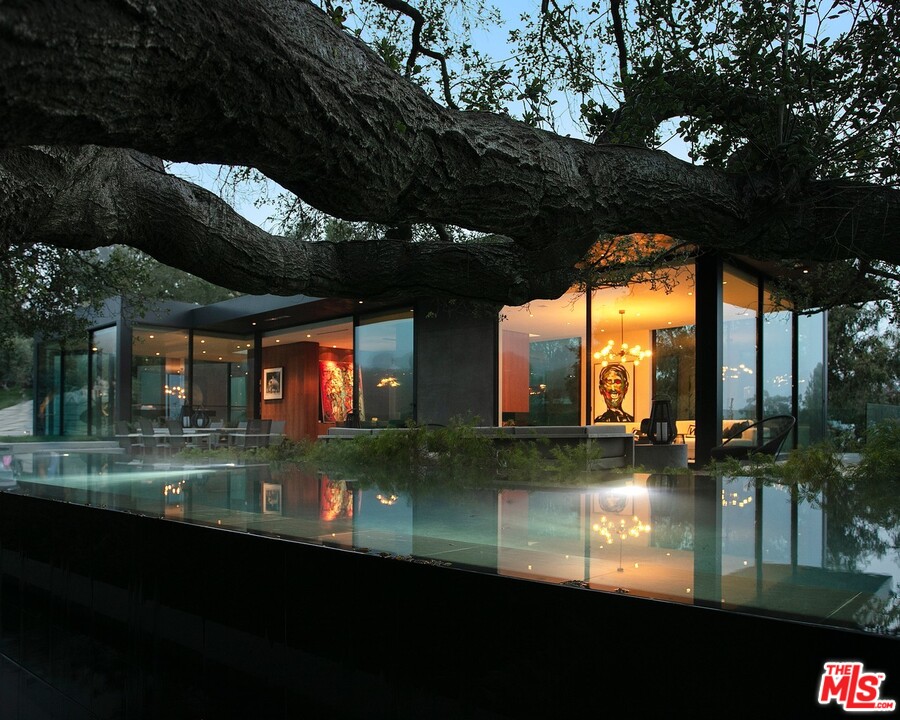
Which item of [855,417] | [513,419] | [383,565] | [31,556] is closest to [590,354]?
[513,419]

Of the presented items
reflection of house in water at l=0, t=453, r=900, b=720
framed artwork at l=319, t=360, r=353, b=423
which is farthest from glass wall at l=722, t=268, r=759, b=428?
framed artwork at l=319, t=360, r=353, b=423

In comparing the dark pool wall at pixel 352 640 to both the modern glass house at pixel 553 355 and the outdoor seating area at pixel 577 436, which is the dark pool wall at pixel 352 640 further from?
the modern glass house at pixel 553 355

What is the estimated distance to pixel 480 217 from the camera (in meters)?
3.24

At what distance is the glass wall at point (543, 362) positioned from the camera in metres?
12.6

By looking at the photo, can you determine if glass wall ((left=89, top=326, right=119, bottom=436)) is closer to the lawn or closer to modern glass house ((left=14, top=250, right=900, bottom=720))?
the lawn

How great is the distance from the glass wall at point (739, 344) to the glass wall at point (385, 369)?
6.11 metres

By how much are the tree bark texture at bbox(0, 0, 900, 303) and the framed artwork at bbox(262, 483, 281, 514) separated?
1252mm

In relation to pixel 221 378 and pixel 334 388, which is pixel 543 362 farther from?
pixel 221 378

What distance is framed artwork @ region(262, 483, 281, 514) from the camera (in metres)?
3.86

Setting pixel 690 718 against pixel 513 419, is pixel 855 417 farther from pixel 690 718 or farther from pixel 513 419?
pixel 690 718

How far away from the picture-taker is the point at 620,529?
10.4 ft

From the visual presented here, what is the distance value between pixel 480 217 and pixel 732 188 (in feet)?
5.75

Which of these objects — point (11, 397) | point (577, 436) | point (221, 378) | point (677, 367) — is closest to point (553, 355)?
point (677, 367)

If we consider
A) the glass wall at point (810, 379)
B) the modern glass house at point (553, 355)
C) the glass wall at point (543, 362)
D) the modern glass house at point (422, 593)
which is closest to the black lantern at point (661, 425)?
the modern glass house at point (553, 355)
